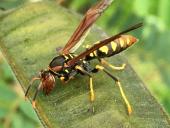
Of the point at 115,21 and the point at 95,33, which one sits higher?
the point at 95,33

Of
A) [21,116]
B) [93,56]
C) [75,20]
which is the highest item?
[75,20]

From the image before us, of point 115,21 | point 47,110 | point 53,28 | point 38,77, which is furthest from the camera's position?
point 115,21

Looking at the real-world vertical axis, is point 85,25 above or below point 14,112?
above

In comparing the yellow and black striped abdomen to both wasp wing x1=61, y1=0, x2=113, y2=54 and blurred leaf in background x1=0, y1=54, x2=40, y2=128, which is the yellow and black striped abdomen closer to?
wasp wing x1=61, y1=0, x2=113, y2=54

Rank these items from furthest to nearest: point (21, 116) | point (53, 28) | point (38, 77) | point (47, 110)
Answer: point (21, 116) < point (53, 28) < point (38, 77) < point (47, 110)

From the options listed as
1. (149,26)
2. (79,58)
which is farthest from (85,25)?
(149,26)

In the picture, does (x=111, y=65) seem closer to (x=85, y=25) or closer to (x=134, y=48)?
(x=85, y=25)

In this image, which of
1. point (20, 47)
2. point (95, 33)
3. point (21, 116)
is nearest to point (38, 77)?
point (20, 47)

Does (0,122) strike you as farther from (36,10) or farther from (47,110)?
(47,110)
